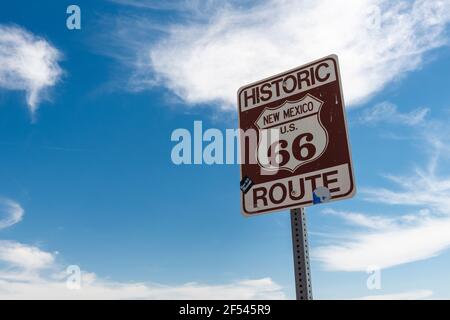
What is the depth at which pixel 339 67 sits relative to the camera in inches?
143

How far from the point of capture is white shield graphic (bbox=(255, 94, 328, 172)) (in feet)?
11.3

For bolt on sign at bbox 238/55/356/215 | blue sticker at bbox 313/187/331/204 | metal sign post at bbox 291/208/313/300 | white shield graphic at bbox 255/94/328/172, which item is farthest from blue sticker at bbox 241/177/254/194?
blue sticker at bbox 313/187/331/204

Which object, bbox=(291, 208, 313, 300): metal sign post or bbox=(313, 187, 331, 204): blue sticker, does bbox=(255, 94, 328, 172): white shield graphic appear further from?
bbox=(291, 208, 313, 300): metal sign post

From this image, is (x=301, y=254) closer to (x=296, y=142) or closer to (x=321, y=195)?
(x=321, y=195)

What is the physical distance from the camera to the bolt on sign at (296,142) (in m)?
3.32

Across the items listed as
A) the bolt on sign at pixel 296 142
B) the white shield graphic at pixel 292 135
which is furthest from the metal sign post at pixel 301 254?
the white shield graphic at pixel 292 135

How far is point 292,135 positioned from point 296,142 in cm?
9

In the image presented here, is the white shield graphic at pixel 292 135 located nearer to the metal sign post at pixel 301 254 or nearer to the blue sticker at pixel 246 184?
the blue sticker at pixel 246 184

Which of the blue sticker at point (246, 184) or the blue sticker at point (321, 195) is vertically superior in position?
the blue sticker at point (246, 184)

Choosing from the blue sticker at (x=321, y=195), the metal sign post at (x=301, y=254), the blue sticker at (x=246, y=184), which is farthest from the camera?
the blue sticker at (x=246, y=184)

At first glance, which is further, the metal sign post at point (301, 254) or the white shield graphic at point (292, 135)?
the white shield graphic at point (292, 135)

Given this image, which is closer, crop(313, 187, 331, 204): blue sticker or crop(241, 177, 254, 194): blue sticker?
crop(313, 187, 331, 204): blue sticker
